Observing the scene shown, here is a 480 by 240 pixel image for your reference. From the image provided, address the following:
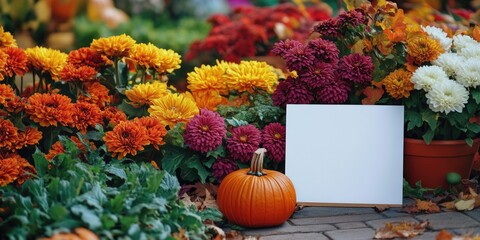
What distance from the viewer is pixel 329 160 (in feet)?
11.8

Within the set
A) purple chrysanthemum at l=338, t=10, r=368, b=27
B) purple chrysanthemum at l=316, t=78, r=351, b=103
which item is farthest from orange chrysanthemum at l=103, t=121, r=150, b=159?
purple chrysanthemum at l=338, t=10, r=368, b=27

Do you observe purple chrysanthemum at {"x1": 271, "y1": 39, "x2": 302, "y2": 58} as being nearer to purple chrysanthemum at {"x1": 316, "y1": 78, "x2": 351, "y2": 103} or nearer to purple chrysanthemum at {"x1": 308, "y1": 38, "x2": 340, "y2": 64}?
purple chrysanthemum at {"x1": 308, "y1": 38, "x2": 340, "y2": 64}

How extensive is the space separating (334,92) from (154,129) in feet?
2.84

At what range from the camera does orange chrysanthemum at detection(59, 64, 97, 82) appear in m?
3.68

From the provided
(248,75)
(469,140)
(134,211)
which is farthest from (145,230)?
(469,140)

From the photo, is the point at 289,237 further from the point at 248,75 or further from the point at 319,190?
the point at 248,75

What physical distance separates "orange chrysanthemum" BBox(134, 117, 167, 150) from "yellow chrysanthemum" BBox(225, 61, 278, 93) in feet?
1.68

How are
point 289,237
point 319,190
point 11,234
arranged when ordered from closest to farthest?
point 11,234
point 289,237
point 319,190

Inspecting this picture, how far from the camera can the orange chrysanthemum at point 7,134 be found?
3.33 m

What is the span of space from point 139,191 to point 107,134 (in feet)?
1.98

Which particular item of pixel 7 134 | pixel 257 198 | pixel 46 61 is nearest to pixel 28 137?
pixel 7 134

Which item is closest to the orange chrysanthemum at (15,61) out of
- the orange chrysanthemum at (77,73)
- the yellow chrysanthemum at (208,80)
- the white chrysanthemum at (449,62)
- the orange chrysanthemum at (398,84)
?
the orange chrysanthemum at (77,73)

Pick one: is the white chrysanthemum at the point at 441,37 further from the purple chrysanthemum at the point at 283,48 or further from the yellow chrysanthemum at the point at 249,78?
the yellow chrysanthemum at the point at 249,78

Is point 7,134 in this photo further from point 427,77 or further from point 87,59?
point 427,77
